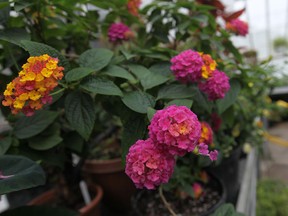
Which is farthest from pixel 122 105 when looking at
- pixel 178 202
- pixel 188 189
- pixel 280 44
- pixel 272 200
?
pixel 280 44

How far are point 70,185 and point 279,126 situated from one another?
12.2 ft

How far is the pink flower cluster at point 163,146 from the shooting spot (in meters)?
0.36

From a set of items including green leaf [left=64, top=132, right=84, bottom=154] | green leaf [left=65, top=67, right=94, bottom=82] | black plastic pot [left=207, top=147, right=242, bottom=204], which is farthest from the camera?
black plastic pot [left=207, top=147, right=242, bottom=204]

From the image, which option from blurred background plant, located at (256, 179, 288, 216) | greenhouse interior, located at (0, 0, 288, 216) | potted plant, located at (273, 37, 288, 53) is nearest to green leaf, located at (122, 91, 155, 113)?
greenhouse interior, located at (0, 0, 288, 216)

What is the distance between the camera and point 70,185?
875 millimetres

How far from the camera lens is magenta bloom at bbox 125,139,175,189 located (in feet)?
1.20

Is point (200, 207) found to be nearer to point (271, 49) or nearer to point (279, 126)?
point (279, 126)

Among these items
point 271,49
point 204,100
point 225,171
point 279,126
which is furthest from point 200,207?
point 271,49

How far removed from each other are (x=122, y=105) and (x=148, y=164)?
0.19 metres

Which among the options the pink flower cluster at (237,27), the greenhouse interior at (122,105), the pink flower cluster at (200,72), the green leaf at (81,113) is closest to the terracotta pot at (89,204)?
the greenhouse interior at (122,105)

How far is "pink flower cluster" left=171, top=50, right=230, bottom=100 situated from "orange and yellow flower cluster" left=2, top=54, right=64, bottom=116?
235 millimetres

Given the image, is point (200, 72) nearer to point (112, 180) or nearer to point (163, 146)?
point (163, 146)

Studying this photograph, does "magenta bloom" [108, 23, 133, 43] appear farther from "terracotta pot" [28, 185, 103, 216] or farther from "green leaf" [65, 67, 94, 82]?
"terracotta pot" [28, 185, 103, 216]

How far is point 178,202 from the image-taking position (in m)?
0.88
